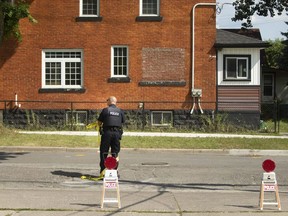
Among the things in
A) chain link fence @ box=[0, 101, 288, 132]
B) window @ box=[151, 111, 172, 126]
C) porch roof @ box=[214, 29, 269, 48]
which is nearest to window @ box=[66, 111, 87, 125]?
chain link fence @ box=[0, 101, 288, 132]

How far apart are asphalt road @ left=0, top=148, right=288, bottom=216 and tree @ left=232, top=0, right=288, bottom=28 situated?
22905mm

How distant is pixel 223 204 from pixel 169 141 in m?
10.1

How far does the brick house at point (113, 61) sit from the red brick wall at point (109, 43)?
5 centimetres

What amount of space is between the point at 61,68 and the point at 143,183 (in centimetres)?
1423

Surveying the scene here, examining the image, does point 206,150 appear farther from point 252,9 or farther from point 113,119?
point 252,9

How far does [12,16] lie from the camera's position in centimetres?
2100

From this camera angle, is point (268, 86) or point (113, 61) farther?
point (268, 86)

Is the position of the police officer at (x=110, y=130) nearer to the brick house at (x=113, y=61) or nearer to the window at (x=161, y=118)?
the brick house at (x=113, y=61)

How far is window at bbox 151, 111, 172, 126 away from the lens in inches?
945

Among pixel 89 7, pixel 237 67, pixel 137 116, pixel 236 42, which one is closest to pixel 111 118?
pixel 137 116

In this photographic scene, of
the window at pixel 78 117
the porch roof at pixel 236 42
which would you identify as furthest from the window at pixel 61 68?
the porch roof at pixel 236 42

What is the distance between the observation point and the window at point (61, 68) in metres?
24.1

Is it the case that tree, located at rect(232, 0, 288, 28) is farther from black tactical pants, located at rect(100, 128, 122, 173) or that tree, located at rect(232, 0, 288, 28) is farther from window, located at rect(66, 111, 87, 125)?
black tactical pants, located at rect(100, 128, 122, 173)

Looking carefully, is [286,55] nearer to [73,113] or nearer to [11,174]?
[73,113]
